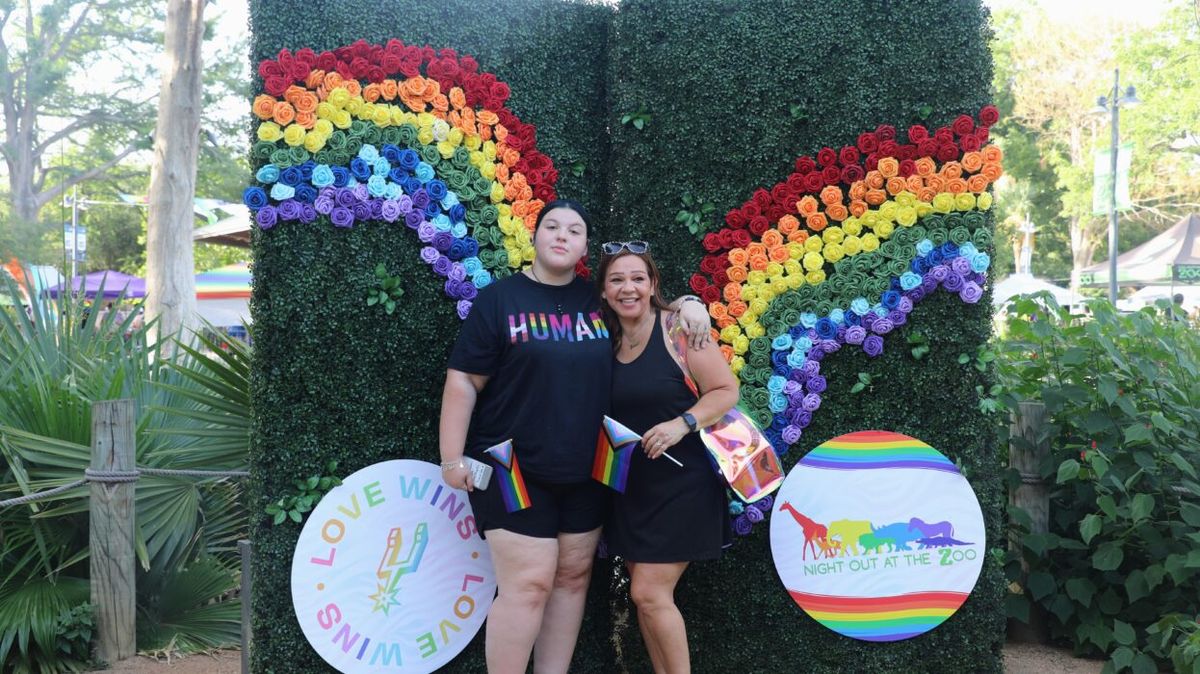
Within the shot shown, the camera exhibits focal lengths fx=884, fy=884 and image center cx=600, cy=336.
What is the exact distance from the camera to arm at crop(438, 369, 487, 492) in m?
2.94

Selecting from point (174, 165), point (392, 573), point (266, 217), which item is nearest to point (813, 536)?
point (392, 573)

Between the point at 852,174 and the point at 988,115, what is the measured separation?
575 mm

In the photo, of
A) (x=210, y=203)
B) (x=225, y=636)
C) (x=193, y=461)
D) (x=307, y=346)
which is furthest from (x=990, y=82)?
(x=210, y=203)

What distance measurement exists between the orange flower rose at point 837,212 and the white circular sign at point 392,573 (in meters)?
1.87

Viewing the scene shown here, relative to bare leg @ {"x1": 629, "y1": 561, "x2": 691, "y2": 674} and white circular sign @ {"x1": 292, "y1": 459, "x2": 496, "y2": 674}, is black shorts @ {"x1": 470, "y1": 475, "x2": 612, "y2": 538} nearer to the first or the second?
bare leg @ {"x1": 629, "y1": 561, "x2": 691, "y2": 674}

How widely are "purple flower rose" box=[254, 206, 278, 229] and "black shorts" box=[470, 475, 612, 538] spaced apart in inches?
47.0

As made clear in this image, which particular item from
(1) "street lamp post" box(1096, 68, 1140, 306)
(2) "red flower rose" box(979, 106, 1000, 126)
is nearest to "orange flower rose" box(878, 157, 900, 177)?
(2) "red flower rose" box(979, 106, 1000, 126)

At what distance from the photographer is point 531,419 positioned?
2963 millimetres

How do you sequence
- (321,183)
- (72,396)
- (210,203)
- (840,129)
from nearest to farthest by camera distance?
(321,183)
(840,129)
(72,396)
(210,203)

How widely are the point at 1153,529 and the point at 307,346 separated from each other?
142 inches

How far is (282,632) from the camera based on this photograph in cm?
325

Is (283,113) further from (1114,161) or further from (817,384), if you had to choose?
(1114,161)

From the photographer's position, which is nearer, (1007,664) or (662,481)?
(662,481)

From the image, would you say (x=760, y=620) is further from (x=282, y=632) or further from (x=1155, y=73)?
(x=1155, y=73)
